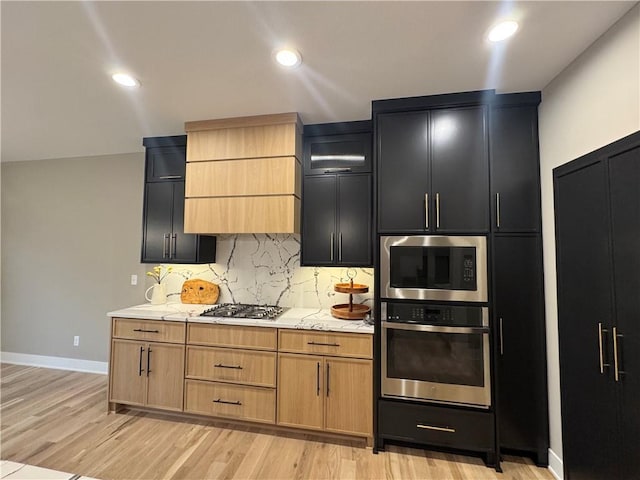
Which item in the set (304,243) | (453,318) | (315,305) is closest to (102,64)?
(304,243)

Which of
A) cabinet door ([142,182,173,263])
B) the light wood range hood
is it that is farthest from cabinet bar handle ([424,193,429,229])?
cabinet door ([142,182,173,263])

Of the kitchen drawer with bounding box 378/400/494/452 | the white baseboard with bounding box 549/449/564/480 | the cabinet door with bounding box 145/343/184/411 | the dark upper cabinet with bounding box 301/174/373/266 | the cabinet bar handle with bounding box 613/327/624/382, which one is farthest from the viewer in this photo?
the dark upper cabinet with bounding box 301/174/373/266

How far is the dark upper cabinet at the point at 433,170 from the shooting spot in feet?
7.35

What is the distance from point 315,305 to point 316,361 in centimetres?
74

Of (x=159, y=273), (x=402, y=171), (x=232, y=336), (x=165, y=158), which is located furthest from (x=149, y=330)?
(x=402, y=171)

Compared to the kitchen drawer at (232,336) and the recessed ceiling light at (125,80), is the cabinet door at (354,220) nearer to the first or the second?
the kitchen drawer at (232,336)

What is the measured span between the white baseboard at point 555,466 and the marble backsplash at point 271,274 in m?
1.66

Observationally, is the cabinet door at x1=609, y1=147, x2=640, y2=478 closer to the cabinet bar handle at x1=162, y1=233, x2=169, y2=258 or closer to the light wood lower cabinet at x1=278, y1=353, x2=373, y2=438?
the light wood lower cabinet at x1=278, y1=353, x2=373, y2=438

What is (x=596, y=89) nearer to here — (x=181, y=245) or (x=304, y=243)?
(x=304, y=243)

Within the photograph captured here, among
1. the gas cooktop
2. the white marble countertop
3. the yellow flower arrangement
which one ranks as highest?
the yellow flower arrangement

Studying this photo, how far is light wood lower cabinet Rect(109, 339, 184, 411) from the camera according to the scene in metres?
2.64

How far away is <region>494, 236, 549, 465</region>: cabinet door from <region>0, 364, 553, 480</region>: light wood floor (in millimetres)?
255

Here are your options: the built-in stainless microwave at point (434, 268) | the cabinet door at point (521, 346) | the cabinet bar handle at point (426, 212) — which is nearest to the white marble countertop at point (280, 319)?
the built-in stainless microwave at point (434, 268)

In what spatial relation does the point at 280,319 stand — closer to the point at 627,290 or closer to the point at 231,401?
the point at 231,401
